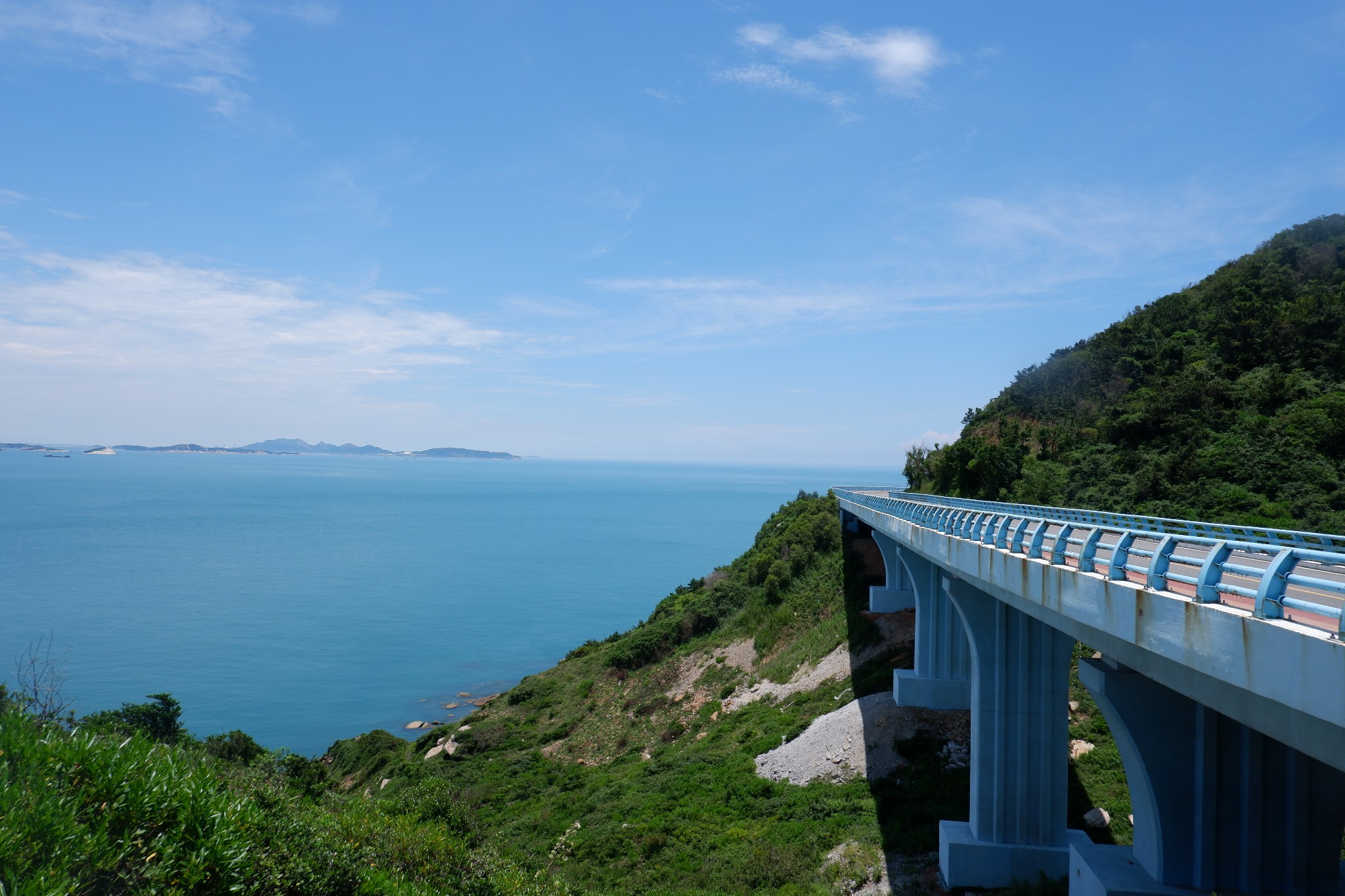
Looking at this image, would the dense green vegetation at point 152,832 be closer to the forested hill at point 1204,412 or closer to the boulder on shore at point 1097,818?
the boulder on shore at point 1097,818

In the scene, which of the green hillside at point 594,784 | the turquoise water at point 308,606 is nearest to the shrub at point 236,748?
the green hillside at point 594,784

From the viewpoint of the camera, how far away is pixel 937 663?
87.3ft

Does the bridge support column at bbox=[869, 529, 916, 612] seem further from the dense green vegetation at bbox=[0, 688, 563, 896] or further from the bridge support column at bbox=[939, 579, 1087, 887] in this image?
the dense green vegetation at bbox=[0, 688, 563, 896]

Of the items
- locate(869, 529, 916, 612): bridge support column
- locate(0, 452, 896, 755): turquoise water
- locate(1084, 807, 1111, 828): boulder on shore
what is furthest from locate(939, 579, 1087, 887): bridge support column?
locate(0, 452, 896, 755): turquoise water

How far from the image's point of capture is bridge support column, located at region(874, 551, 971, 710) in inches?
1025

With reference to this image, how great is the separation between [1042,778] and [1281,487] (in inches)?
1026

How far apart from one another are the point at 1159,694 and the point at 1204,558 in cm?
513

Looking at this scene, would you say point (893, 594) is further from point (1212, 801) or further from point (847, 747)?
point (1212, 801)

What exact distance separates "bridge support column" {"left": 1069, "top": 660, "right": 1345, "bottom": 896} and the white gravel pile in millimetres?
10279

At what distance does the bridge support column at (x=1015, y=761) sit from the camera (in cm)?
1725

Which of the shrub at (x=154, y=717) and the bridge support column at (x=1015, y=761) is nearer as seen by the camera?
the bridge support column at (x=1015, y=761)

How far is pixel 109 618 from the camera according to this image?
237 ft

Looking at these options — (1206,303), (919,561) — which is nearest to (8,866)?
(919,561)

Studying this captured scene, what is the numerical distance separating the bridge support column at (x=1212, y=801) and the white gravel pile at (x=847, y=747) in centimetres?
1028
